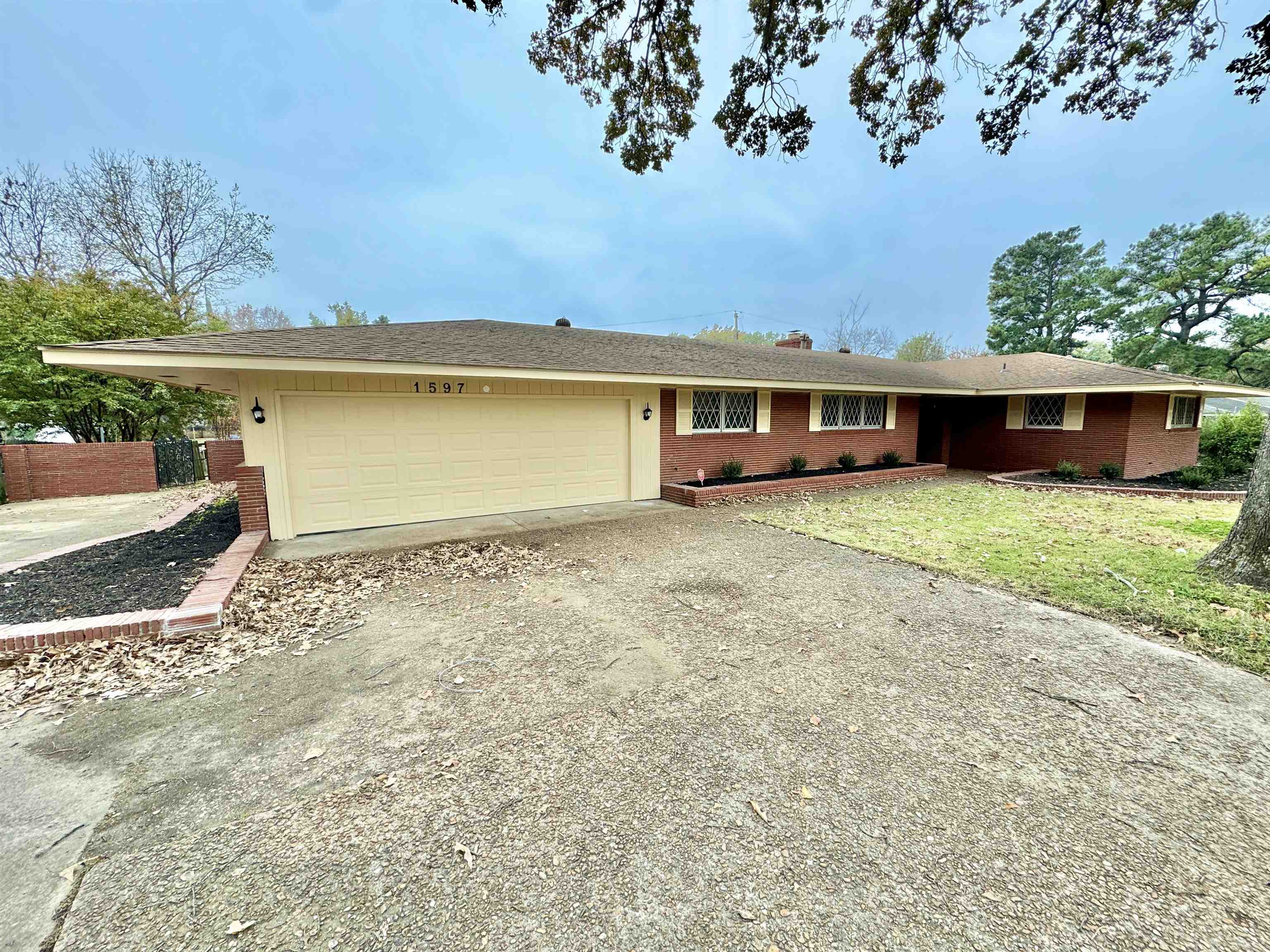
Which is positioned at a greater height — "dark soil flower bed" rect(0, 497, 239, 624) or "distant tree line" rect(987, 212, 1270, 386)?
"distant tree line" rect(987, 212, 1270, 386)

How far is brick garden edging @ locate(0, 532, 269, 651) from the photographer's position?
11.3 feet

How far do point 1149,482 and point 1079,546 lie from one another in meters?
8.71

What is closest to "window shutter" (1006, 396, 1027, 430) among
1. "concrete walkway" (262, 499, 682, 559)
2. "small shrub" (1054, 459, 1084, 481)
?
"small shrub" (1054, 459, 1084, 481)

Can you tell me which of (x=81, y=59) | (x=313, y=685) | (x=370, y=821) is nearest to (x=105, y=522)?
(x=313, y=685)

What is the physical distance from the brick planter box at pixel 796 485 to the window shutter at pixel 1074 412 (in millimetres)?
3205

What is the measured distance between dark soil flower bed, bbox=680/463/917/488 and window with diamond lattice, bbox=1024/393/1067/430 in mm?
3452

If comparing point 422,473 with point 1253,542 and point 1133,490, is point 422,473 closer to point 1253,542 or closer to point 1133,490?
point 1253,542

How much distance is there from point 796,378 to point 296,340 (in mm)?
8882

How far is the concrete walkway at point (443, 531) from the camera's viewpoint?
6254 millimetres

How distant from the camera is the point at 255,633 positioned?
384 cm

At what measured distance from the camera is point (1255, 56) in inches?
189

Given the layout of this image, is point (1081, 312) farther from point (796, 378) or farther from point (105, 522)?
point (105, 522)

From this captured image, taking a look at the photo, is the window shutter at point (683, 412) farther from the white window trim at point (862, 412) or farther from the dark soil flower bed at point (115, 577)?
the dark soil flower bed at point (115, 577)

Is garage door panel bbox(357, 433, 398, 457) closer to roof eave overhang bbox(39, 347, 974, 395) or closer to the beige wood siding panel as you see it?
roof eave overhang bbox(39, 347, 974, 395)
